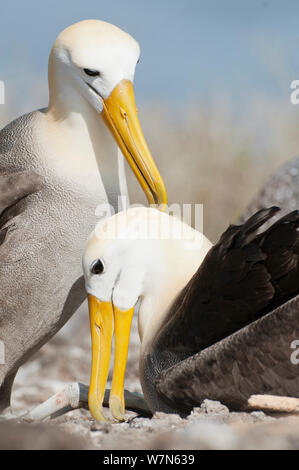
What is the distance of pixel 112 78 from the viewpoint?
5863 mm

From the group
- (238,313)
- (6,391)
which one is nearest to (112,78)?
(238,313)

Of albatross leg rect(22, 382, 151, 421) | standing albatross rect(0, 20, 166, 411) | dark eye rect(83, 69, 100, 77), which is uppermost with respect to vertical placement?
dark eye rect(83, 69, 100, 77)

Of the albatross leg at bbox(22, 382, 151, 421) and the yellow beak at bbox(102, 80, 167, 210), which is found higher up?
the yellow beak at bbox(102, 80, 167, 210)

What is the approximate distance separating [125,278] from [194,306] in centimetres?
70

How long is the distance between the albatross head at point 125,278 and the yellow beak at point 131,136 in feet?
0.97

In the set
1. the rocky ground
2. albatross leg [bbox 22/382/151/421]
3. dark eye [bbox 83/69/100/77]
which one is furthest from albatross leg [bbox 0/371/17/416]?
dark eye [bbox 83/69/100/77]

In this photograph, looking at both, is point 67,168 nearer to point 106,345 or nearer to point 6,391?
point 106,345

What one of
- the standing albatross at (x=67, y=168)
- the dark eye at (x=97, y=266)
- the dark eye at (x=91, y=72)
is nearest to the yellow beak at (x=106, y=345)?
the dark eye at (x=97, y=266)

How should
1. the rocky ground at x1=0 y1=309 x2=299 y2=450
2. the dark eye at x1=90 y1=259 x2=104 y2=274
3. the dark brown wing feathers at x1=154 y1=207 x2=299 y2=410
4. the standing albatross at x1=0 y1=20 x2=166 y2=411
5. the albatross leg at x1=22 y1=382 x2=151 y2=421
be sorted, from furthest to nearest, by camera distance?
the standing albatross at x1=0 y1=20 x2=166 y2=411 < the albatross leg at x1=22 y1=382 x2=151 y2=421 < the dark eye at x1=90 y1=259 x2=104 y2=274 < the dark brown wing feathers at x1=154 y1=207 x2=299 y2=410 < the rocky ground at x1=0 y1=309 x2=299 y2=450

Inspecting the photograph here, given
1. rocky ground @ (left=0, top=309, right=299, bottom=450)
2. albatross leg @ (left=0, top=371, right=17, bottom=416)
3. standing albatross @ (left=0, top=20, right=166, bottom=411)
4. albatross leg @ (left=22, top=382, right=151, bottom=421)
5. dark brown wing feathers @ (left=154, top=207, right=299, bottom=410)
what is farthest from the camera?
albatross leg @ (left=0, top=371, right=17, bottom=416)

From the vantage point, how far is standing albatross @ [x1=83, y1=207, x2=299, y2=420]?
15.2 feet

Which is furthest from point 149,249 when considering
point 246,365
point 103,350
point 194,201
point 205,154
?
point 205,154

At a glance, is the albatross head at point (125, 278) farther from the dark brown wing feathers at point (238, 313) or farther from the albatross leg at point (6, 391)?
the albatross leg at point (6, 391)

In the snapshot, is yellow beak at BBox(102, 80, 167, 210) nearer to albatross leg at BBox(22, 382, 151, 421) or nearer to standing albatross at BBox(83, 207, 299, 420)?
standing albatross at BBox(83, 207, 299, 420)
